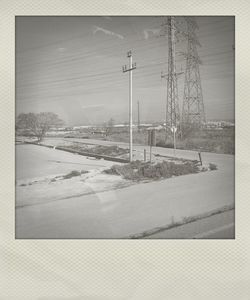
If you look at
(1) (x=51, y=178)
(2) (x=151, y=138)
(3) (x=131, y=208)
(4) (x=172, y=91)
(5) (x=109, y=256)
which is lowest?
(5) (x=109, y=256)

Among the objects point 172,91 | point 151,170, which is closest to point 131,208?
point 151,170

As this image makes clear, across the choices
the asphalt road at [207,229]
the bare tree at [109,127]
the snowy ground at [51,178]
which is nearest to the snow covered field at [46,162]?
the snowy ground at [51,178]

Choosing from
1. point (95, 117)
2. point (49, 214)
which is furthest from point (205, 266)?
point (95, 117)

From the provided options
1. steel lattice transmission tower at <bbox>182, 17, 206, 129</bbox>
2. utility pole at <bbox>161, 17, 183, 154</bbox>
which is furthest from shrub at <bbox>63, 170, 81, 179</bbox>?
steel lattice transmission tower at <bbox>182, 17, 206, 129</bbox>

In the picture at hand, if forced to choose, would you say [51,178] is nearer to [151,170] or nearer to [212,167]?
[151,170]

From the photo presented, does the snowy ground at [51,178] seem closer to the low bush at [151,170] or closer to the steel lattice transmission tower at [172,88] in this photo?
the low bush at [151,170]

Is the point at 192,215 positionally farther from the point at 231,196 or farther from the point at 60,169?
the point at 60,169

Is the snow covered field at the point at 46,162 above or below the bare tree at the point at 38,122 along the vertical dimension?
below
